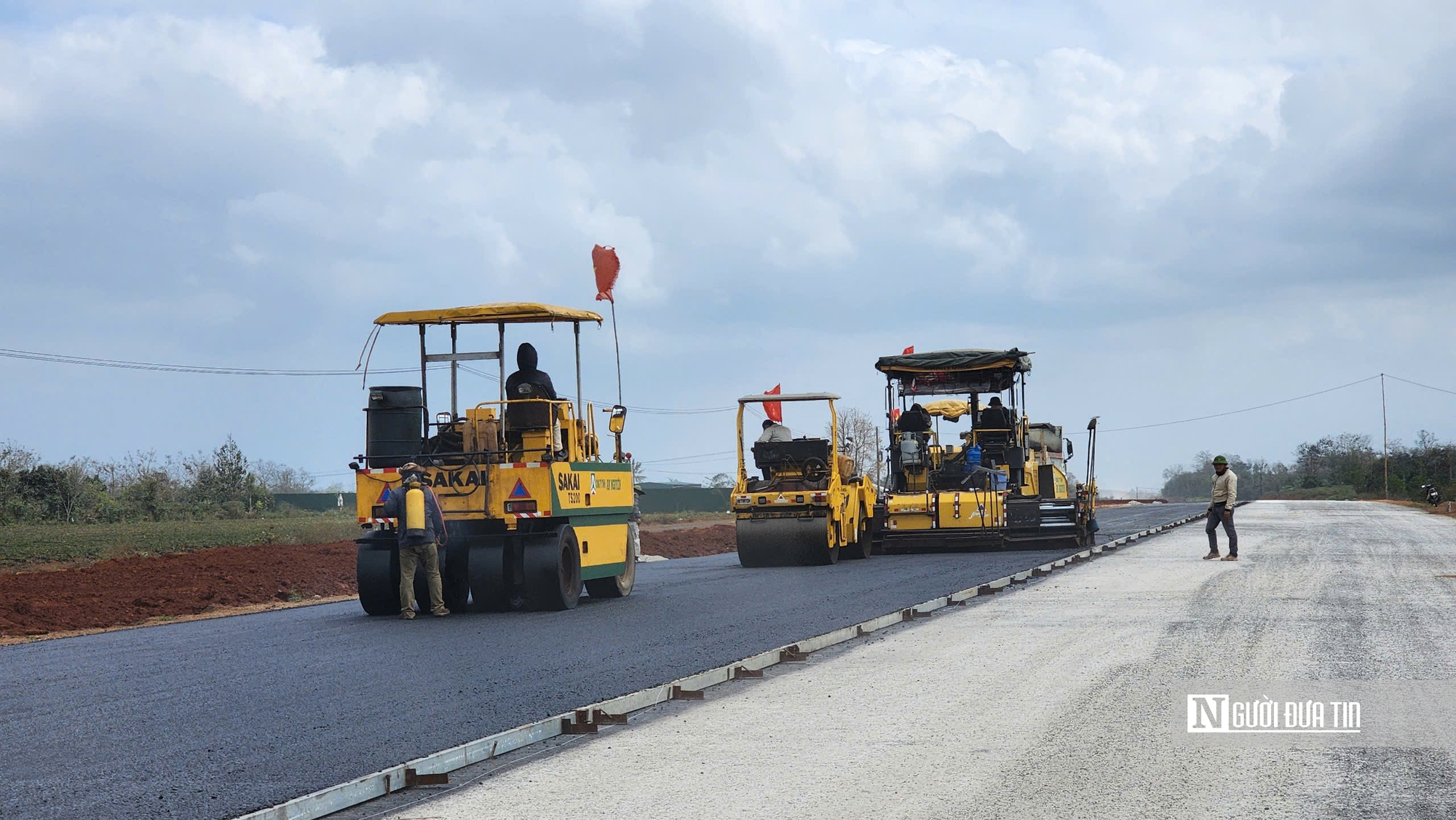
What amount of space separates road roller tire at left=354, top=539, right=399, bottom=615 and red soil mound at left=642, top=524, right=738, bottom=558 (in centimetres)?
1669

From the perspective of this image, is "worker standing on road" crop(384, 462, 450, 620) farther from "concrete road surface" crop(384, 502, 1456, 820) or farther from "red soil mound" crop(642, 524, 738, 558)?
"red soil mound" crop(642, 524, 738, 558)

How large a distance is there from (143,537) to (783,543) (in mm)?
16418

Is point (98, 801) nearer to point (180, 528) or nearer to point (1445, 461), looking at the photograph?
point (180, 528)

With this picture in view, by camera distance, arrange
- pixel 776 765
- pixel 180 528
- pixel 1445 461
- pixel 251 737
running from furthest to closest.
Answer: pixel 1445 461
pixel 180 528
pixel 251 737
pixel 776 765

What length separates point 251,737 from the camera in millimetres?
7836

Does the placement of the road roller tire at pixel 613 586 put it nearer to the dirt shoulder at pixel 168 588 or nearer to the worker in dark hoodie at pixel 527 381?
the worker in dark hoodie at pixel 527 381

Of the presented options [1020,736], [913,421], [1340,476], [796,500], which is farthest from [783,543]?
[1340,476]

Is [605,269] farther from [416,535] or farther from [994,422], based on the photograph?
[994,422]

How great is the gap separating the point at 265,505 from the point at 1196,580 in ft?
131

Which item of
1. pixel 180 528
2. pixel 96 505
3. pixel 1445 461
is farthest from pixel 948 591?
pixel 1445 461

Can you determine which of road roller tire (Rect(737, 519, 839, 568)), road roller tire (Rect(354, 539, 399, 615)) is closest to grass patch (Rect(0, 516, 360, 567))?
road roller tire (Rect(737, 519, 839, 568))

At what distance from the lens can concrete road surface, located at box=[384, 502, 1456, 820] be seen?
6.01 metres

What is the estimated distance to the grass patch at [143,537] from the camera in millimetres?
27484

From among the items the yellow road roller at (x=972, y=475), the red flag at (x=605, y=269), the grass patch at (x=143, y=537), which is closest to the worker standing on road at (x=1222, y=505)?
the yellow road roller at (x=972, y=475)
